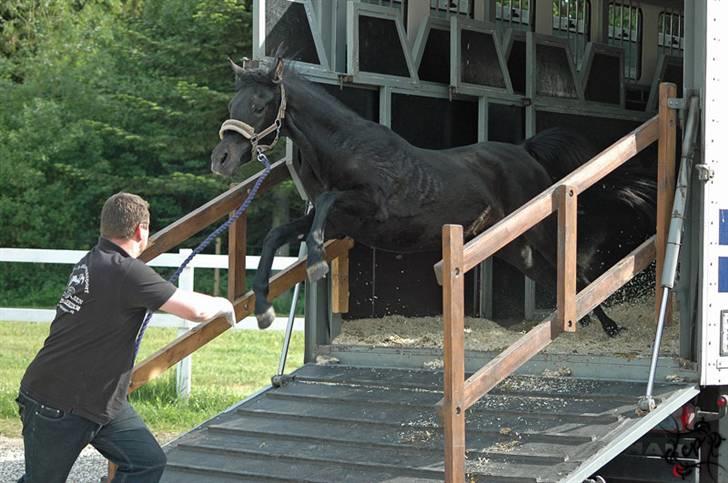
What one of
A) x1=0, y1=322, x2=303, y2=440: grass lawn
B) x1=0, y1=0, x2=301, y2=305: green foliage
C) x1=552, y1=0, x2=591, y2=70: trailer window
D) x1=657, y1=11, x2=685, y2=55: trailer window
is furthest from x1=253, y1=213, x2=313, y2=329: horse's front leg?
x1=0, y1=0, x2=301, y2=305: green foliage

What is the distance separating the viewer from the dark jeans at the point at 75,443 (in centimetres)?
471

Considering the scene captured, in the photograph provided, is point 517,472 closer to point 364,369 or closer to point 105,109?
point 364,369

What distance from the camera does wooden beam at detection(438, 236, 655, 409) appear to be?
505 cm

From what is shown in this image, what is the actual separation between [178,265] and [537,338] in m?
7.05

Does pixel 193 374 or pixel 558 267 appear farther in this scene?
pixel 193 374

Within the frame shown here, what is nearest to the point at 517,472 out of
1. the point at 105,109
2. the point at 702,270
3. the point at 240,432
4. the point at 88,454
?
the point at 702,270

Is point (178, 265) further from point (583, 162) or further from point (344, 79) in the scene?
point (583, 162)

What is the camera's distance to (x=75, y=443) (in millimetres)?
4766

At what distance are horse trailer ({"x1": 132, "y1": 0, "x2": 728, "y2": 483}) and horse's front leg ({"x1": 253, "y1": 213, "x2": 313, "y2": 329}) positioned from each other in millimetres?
473

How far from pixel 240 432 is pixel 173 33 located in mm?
24140

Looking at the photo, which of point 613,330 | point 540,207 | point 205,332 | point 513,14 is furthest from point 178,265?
point 540,207

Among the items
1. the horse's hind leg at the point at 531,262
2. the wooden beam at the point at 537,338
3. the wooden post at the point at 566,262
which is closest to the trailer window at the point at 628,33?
the horse's hind leg at the point at 531,262

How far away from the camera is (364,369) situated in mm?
6980

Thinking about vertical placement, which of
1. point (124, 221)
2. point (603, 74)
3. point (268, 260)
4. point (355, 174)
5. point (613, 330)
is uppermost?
point (603, 74)
